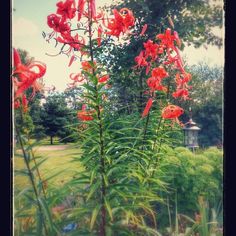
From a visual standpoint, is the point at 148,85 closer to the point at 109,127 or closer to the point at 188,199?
the point at 109,127

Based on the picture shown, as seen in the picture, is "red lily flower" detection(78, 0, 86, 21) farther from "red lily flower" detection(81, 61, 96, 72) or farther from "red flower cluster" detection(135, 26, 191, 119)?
"red flower cluster" detection(135, 26, 191, 119)

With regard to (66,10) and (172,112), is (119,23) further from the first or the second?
(172,112)

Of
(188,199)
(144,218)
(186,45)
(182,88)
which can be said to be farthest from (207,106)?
(144,218)

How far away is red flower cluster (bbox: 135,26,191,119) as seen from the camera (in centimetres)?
217

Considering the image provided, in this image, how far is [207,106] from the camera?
88.4 inches

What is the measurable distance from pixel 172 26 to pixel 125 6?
28 centimetres

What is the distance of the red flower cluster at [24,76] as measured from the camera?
204 cm

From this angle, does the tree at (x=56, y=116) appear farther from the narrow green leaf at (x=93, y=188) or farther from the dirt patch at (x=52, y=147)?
the narrow green leaf at (x=93, y=188)

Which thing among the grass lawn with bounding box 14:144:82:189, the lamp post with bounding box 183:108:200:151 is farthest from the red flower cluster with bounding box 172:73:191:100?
the grass lawn with bounding box 14:144:82:189

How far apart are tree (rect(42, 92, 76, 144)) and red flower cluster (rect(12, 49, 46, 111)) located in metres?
0.12

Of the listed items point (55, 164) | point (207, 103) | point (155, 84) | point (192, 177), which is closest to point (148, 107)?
point (155, 84)

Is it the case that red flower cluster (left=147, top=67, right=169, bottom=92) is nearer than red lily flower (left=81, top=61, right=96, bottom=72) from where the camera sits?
No

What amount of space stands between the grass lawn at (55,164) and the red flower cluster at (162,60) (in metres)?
0.45

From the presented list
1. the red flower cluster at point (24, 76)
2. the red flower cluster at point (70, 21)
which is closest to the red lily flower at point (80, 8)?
the red flower cluster at point (70, 21)
